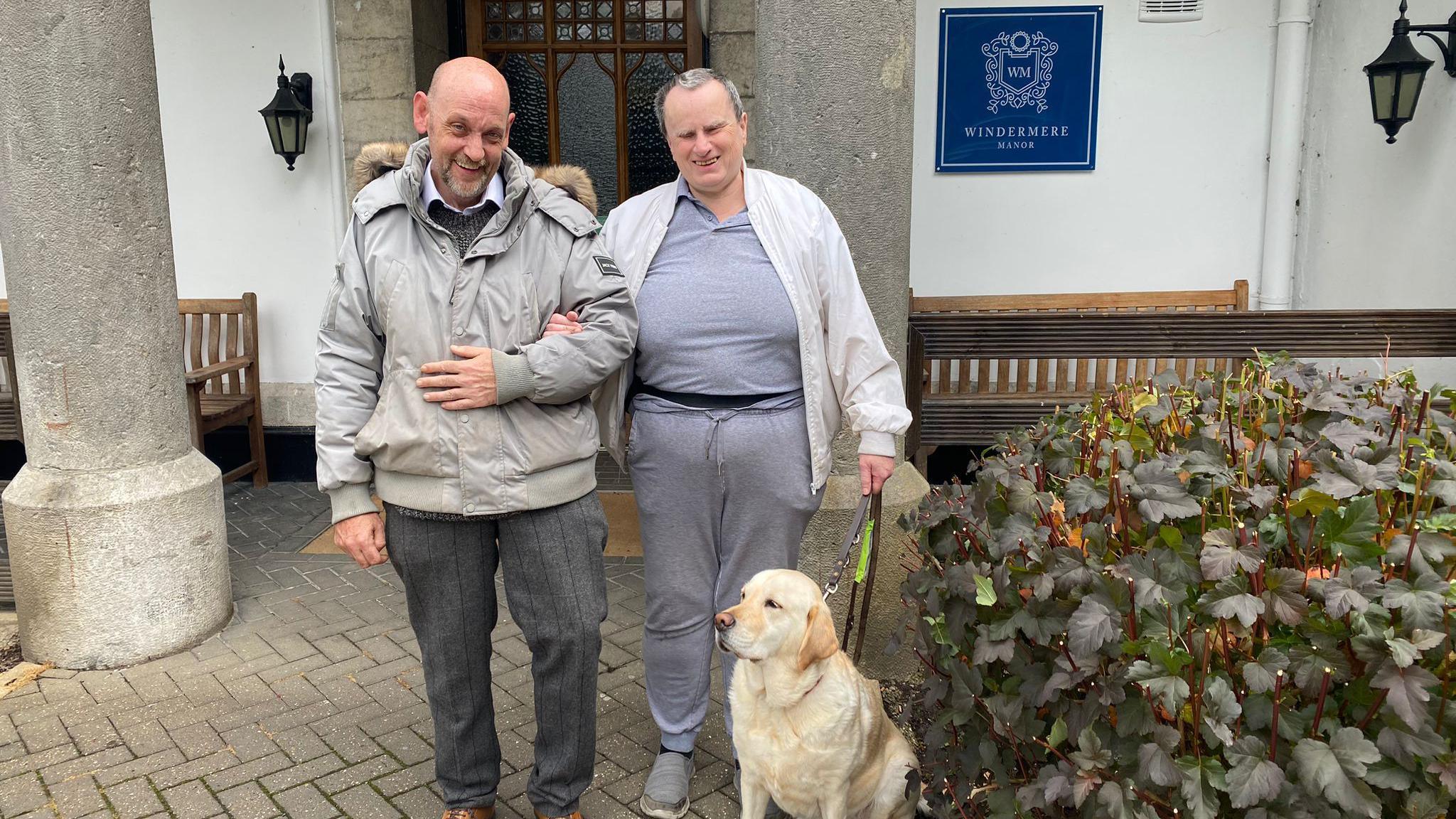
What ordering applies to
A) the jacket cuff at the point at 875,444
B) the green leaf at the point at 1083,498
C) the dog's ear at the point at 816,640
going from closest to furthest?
the green leaf at the point at 1083,498 → the dog's ear at the point at 816,640 → the jacket cuff at the point at 875,444

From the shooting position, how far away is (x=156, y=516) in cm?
436

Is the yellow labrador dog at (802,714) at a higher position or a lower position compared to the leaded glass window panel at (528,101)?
lower

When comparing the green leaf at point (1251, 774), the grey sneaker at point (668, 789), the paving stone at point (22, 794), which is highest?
the green leaf at point (1251, 774)

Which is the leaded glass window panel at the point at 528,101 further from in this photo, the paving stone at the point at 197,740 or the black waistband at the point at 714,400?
the black waistband at the point at 714,400

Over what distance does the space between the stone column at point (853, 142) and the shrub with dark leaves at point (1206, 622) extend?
162 cm

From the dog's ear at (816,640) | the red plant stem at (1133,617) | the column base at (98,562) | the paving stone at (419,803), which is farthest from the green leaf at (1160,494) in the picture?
the column base at (98,562)

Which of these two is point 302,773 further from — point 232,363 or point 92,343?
point 232,363

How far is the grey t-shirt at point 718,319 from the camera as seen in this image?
3.01m

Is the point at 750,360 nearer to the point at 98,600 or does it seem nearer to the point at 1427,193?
the point at 98,600

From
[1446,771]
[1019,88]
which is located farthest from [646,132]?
[1446,771]

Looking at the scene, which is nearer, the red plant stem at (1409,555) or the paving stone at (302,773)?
the red plant stem at (1409,555)

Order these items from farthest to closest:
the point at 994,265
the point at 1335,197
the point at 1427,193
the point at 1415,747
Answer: the point at 994,265, the point at 1335,197, the point at 1427,193, the point at 1415,747

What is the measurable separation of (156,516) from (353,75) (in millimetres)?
3527

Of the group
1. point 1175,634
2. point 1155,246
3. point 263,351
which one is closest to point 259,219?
point 263,351
